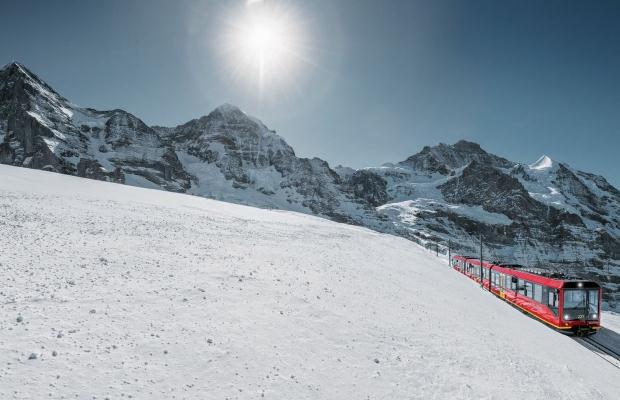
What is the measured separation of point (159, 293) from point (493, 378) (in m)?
10.9

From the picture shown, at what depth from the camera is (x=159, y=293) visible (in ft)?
37.7

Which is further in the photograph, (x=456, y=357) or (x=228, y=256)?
(x=228, y=256)

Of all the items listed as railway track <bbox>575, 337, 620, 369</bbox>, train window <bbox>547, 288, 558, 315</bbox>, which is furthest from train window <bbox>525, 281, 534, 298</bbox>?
railway track <bbox>575, 337, 620, 369</bbox>

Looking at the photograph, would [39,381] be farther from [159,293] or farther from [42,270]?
[42,270]

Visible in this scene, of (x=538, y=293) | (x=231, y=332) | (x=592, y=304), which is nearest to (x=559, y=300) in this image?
(x=592, y=304)

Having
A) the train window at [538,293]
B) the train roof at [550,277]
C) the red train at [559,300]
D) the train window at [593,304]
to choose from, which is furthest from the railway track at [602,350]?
the train roof at [550,277]

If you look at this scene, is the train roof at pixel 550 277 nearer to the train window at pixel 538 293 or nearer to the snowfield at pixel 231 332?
the train window at pixel 538 293

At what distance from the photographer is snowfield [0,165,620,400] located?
734 cm

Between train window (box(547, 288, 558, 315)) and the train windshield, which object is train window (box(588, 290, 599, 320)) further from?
train window (box(547, 288, 558, 315))

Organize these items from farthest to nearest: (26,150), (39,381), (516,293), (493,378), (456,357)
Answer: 1. (26,150)
2. (516,293)
3. (456,357)
4. (493,378)
5. (39,381)

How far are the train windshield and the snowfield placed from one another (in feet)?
12.0

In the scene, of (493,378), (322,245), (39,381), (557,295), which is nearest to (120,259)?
(39,381)

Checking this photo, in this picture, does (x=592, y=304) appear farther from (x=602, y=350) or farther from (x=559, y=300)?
(x=602, y=350)

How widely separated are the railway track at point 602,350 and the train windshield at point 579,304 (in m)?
1.62
